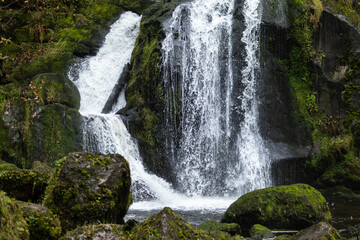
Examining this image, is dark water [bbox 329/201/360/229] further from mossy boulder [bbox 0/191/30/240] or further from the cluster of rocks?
mossy boulder [bbox 0/191/30/240]

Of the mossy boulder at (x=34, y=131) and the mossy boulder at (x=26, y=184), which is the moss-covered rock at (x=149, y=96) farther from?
the mossy boulder at (x=26, y=184)

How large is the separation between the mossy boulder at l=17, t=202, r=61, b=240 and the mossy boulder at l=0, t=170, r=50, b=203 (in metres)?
1.19

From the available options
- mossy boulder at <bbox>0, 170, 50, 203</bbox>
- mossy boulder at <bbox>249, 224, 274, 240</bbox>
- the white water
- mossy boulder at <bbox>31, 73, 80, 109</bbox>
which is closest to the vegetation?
the white water

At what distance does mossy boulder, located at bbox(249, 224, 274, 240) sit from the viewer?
6207 millimetres

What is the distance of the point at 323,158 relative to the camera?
40.5 ft

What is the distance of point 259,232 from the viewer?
637cm

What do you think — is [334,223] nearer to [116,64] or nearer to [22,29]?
[116,64]

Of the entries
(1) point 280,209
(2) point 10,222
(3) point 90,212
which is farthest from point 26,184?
(1) point 280,209

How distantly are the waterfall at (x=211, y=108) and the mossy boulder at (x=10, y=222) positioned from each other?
9.61m

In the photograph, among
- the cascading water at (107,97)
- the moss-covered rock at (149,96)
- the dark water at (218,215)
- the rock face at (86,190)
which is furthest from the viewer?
the moss-covered rock at (149,96)

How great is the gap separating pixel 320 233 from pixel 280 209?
2.64 metres

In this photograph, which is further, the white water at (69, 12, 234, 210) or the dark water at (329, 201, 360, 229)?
the white water at (69, 12, 234, 210)

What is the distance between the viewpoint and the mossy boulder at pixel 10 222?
2107 millimetres

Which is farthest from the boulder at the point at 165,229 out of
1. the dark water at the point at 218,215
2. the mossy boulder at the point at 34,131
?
the mossy boulder at the point at 34,131
